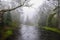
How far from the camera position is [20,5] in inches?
71.7

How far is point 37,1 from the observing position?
1.81m

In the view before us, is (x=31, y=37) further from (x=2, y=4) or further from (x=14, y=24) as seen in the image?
(x=2, y=4)

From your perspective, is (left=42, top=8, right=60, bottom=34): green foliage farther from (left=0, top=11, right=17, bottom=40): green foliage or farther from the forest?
(left=0, top=11, right=17, bottom=40): green foliage

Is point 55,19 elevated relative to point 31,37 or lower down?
elevated

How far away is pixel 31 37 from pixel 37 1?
1.25ft

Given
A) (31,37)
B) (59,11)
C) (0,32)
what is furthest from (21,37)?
(59,11)

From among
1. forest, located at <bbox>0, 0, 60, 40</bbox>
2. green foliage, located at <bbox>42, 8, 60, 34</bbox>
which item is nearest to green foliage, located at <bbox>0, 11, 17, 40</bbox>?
forest, located at <bbox>0, 0, 60, 40</bbox>

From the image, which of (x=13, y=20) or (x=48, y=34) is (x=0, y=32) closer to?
(x=13, y=20)

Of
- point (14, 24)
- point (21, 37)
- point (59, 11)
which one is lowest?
point (21, 37)

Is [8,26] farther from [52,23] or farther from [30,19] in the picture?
[52,23]

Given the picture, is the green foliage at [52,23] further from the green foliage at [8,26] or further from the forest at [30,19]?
the green foliage at [8,26]

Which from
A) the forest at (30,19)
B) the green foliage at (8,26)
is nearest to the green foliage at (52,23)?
the forest at (30,19)

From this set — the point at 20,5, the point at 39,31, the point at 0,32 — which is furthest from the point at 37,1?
the point at 0,32

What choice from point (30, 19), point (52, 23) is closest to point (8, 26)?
point (30, 19)
